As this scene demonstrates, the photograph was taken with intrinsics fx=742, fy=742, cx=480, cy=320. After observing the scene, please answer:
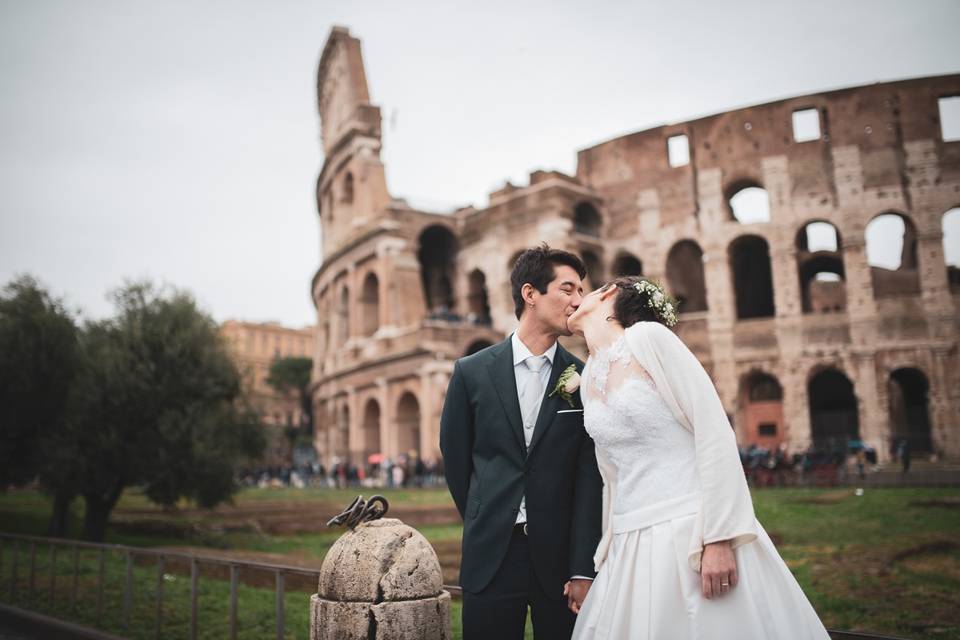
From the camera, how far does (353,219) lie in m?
40.6

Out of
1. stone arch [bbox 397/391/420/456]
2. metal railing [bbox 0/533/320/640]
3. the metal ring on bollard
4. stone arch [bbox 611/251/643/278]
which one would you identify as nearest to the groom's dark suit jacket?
the metal ring on bollard

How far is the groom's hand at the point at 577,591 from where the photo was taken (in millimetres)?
2926

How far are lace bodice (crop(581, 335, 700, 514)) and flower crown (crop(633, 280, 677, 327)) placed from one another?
221 millimetres

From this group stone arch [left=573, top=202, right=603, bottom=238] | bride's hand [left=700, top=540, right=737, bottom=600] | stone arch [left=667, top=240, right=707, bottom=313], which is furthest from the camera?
stone arch [left=573, top=202, right=603, bottom=238]

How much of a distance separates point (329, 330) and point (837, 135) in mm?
28158

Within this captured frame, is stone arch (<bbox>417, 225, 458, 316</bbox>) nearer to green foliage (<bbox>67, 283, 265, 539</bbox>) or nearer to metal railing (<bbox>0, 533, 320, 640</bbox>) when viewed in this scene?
green foliage (<bbox>67, 283, 265, 539</bbox>)

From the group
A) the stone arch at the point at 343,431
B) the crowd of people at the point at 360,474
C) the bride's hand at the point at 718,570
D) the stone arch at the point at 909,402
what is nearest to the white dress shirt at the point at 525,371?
the bride's hand at the point at 718,570

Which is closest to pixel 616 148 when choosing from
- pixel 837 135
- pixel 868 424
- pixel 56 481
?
pixel 837 135

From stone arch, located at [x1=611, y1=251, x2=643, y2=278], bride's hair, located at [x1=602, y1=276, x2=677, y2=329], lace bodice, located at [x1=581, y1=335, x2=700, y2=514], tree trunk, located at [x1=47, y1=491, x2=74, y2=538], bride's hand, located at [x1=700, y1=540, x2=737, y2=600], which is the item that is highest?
stone arch, located at [x1=611, y1=251, x2=643, y2=278]

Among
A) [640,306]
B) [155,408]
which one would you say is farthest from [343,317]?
[640,306]

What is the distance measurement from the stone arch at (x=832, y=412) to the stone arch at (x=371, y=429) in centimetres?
1899

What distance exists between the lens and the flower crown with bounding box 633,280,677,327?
299cm

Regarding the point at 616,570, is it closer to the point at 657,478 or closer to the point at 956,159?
the point at 657,478

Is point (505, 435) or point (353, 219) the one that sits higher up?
point (353, 219)
